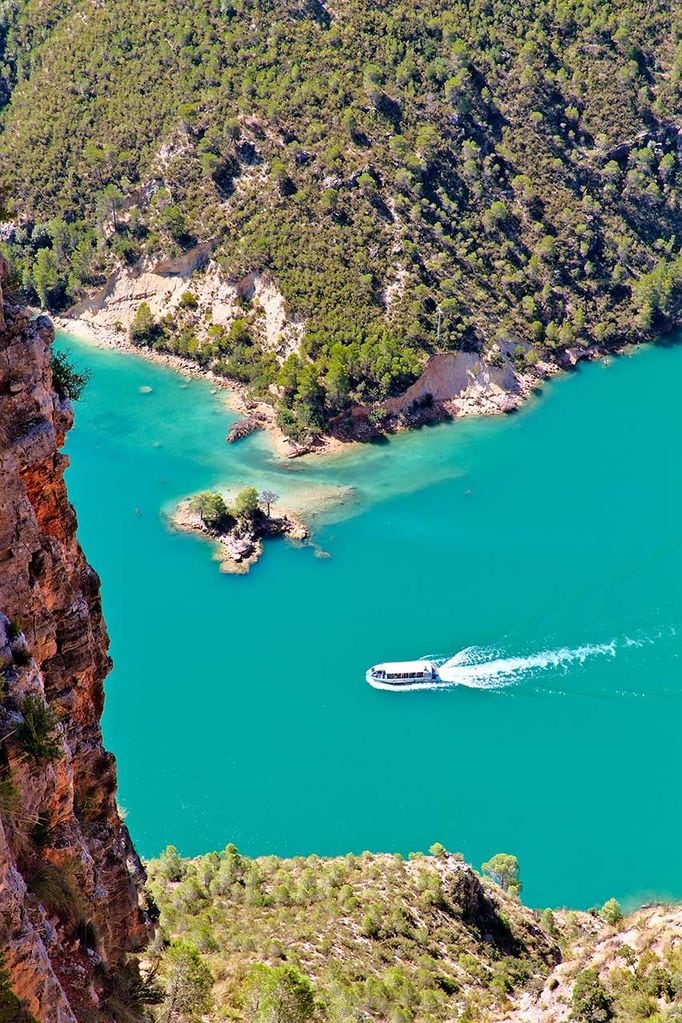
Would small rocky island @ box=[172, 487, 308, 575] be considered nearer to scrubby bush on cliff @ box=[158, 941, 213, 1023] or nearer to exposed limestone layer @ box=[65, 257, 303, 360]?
exposed limestone layer @ box=[65, 257, 303, 360]

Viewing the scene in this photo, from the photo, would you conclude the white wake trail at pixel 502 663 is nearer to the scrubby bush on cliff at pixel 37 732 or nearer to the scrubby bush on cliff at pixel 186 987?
the scrubby bush on cliff at pixel 186 987

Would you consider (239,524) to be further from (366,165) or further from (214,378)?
(366,165)

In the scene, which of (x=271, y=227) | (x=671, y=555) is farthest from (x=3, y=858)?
(x=271, y=227)

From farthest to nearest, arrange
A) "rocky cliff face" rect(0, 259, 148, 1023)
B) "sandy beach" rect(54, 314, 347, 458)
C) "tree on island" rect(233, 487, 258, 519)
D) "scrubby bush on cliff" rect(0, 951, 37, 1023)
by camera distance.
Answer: "sandy beach" rect(54, 314, 347, 458) < "tree on island" rect(233, 487, 258, 519) < "rocky cliff face" rect(0, 259, 148, 1023) < "scrubby bush on cliff" rect(0, 951, 37, 1023)

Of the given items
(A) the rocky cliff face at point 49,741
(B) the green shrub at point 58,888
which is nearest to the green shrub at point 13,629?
(A) the rocky cliff face at point 49,741

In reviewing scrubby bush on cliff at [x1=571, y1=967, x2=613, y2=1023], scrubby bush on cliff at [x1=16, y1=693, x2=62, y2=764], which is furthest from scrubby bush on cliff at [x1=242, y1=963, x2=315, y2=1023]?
scrubby bush on cliff at [x1=16, y1=693, x2=62, y2=764]
